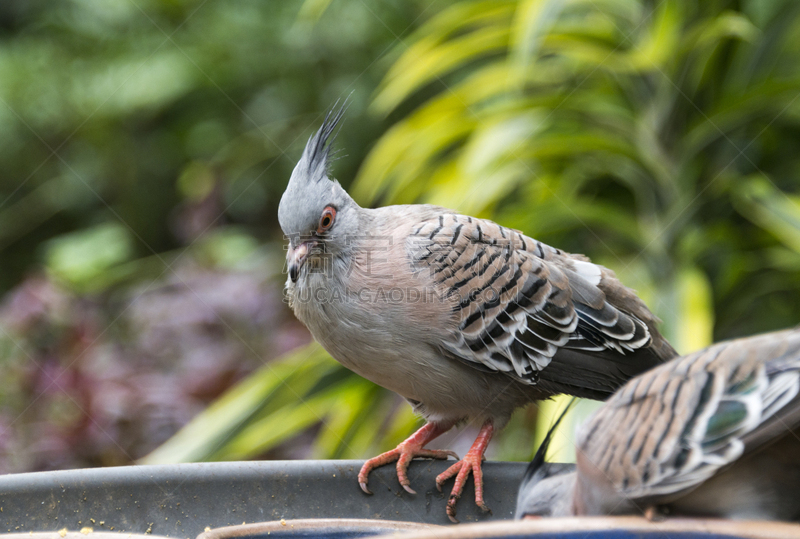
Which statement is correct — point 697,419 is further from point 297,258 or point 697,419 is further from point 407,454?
point 297,258

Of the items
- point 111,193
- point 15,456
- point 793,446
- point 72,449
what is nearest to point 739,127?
point 793,446

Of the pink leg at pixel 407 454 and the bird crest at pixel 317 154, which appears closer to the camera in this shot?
the pink leg at pixel 407 454

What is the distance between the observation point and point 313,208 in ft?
7.91

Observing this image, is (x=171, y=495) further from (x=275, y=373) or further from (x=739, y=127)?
(x=739, y=127)

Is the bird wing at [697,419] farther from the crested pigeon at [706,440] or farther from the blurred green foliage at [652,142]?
the blurred green foliage at [652,142]

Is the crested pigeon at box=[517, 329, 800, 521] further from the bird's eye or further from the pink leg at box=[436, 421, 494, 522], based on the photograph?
the bird's eye

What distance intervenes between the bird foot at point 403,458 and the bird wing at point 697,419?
83cm

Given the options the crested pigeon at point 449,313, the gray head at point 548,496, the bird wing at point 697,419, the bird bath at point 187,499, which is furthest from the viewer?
the crested pigeon at point 449,313

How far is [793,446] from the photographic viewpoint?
126cm

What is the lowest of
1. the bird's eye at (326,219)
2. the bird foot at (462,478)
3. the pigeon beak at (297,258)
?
the bird foot at (462,478)

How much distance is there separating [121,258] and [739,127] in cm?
414

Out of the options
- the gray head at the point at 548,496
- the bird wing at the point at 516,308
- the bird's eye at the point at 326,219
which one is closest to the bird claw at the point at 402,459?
the bird wing at the point at 516,308

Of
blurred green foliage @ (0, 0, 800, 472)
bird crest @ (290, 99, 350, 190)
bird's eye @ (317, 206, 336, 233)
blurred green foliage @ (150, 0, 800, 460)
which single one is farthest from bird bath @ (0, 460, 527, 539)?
blurred green foliage @ (150, 0, 800, 460)

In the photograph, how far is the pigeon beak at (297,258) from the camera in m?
2.38
